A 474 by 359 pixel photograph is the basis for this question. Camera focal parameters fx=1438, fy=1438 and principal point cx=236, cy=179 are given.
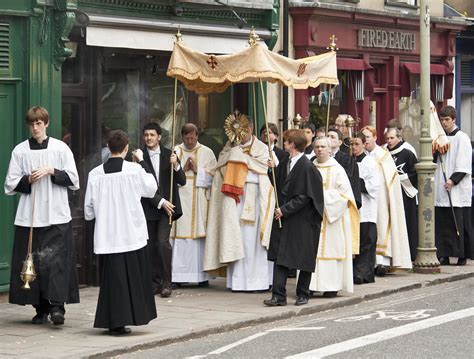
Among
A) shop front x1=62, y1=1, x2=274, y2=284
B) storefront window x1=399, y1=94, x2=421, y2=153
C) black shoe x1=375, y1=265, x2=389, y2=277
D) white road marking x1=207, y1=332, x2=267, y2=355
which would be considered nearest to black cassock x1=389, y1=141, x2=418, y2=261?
black shoe x1=375, y1=265, x2=389, y2=277

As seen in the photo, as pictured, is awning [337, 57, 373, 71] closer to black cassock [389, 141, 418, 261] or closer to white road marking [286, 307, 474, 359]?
black cassock [389, 141, 418, 261]

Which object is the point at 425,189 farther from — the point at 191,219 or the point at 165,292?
the point at 165,292

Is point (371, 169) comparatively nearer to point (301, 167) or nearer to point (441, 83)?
point (301, 167)

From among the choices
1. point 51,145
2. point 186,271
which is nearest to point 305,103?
point 186,271

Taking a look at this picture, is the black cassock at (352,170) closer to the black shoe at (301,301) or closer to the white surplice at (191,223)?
the white surplice at (191,223)

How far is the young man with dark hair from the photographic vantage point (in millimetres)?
13133

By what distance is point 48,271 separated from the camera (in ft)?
45.0

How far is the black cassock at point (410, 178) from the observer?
19453 mm

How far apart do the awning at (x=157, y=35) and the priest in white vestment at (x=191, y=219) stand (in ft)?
4.13

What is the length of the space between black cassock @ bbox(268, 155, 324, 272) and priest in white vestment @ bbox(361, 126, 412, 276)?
3.18 metres

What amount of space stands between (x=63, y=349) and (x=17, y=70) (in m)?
4.59

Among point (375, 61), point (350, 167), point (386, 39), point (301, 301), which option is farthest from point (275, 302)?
point (386, 39)

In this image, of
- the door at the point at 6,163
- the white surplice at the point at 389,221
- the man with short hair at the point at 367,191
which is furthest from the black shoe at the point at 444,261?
the door at the point at 6,163

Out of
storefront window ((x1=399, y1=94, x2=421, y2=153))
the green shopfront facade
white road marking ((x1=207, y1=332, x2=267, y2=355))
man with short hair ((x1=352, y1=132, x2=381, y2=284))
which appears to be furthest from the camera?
storefront window ((x1=399, y1=94, x2=421, y2=153))
